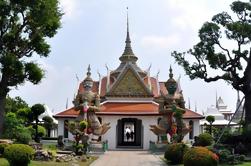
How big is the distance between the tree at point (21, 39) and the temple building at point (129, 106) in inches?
390

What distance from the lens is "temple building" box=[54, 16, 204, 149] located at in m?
36.2

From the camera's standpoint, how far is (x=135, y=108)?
37094 millimetres

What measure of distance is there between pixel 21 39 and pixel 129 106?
15.4m

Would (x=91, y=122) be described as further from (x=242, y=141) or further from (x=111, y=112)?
(x=242, y=141)

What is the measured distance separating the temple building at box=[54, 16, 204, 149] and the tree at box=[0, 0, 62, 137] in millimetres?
9915

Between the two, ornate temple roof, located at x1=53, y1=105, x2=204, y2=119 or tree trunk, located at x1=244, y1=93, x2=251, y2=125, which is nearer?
tree trunk, located at x1=244, y1=93, x2=251, y2=125

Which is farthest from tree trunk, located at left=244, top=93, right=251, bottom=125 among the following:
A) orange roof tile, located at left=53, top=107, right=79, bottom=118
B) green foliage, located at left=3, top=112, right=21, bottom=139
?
orange roof tile, located at left=53, top=107, right=79, bottom=118

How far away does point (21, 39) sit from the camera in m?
24.4

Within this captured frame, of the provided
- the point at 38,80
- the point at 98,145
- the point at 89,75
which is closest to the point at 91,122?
the point at 98,145

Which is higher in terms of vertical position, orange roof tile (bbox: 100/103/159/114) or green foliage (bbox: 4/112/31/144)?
orange roof tile (bbox: 100/103/159/114)

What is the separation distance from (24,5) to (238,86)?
13.4 metres

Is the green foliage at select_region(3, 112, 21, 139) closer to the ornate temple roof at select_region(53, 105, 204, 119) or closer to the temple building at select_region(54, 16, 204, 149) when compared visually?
the temple building at select_region(54, 16, 204, 149)

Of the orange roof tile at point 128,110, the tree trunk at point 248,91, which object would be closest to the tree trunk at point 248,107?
the tree trunk at point 248,91

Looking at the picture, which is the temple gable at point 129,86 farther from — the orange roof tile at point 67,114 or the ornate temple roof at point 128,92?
the orange roof tile at point 67,114
